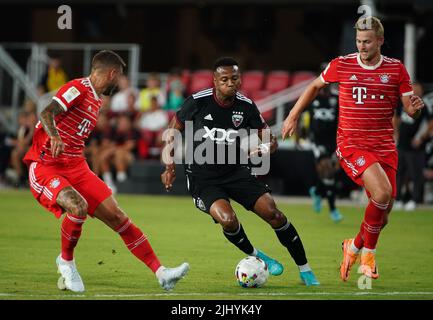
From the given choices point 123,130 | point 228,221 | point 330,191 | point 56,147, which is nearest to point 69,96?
point 56,147

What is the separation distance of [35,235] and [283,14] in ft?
57.0

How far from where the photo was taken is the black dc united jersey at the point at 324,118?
59.8ft

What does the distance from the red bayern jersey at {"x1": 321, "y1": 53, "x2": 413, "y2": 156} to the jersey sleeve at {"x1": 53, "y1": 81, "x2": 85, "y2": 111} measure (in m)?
2.46

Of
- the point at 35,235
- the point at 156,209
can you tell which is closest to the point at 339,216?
the point at 156,209

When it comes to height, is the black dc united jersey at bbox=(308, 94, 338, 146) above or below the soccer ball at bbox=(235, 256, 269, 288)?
above

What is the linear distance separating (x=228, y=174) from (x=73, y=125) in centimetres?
165

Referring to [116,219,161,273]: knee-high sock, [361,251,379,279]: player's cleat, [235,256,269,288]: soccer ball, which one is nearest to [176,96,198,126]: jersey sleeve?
[116,219,161,273]: knee-high sock

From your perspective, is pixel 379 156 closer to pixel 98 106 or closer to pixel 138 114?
pixel 98 106

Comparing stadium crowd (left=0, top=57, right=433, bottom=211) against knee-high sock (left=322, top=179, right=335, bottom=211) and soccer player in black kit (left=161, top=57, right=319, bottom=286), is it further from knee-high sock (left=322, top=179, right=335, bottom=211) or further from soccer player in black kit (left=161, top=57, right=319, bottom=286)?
soccer player in black kit (left=161, top=57, right=319, bottom=286)

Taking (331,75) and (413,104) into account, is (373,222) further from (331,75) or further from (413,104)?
(331,75)

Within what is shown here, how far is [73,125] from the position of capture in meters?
10.5

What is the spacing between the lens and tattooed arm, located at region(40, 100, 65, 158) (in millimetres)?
9875

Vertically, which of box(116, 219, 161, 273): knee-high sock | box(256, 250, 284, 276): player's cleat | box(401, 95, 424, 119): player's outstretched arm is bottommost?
box(256, 250, 284, 276): player's cleat
